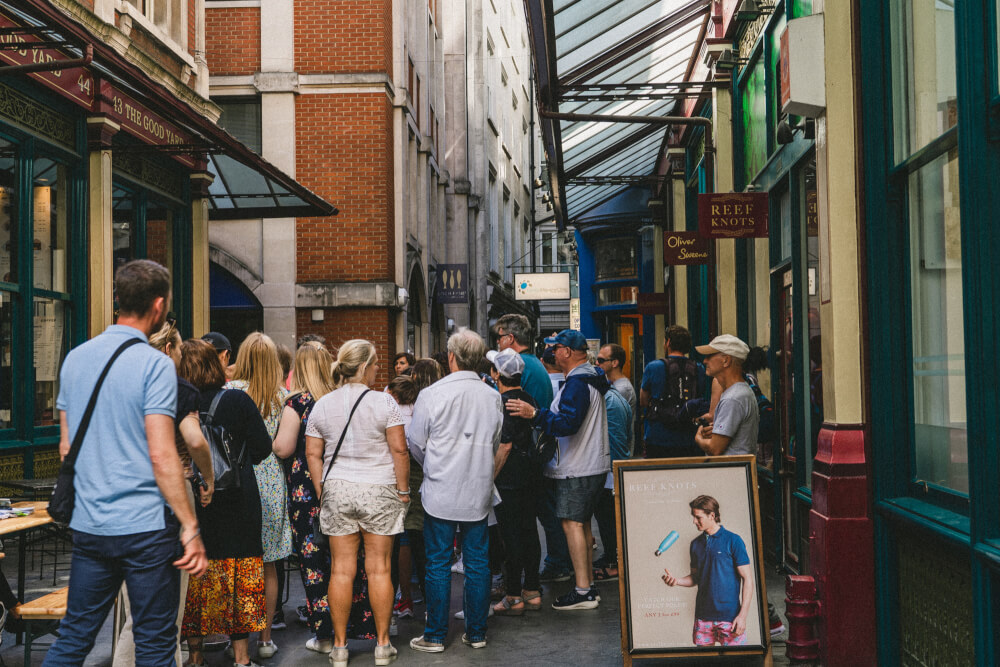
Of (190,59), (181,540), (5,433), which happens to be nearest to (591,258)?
(190,59)

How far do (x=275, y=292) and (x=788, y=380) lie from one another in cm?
1138

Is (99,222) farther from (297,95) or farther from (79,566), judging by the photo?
(297,95)

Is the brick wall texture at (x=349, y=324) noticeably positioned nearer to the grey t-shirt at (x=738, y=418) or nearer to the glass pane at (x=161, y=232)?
the glass pane at (x=161, y=232)

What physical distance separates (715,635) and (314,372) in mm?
2932

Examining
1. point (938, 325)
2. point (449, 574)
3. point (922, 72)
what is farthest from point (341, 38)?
point (938, 325)

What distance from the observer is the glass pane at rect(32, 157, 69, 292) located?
31.2 feet

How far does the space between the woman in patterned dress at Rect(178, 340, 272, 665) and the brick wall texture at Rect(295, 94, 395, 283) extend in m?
12.2

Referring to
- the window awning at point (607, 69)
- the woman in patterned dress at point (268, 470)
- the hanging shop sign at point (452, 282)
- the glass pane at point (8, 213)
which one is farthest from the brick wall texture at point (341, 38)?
the woman in patterned dress at point (268, 470)

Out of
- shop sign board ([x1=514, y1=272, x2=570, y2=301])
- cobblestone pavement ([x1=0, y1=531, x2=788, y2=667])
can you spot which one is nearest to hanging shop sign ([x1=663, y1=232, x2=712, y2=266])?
cobblestone pavement ([x1=0, y1=531, x2=788, y2=667])

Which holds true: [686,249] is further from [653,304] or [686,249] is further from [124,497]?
[124,497]

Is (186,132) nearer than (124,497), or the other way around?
(124,497)

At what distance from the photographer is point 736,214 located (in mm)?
8703

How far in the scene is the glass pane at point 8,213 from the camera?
8898 millimetres

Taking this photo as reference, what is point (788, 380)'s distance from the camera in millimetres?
8422
